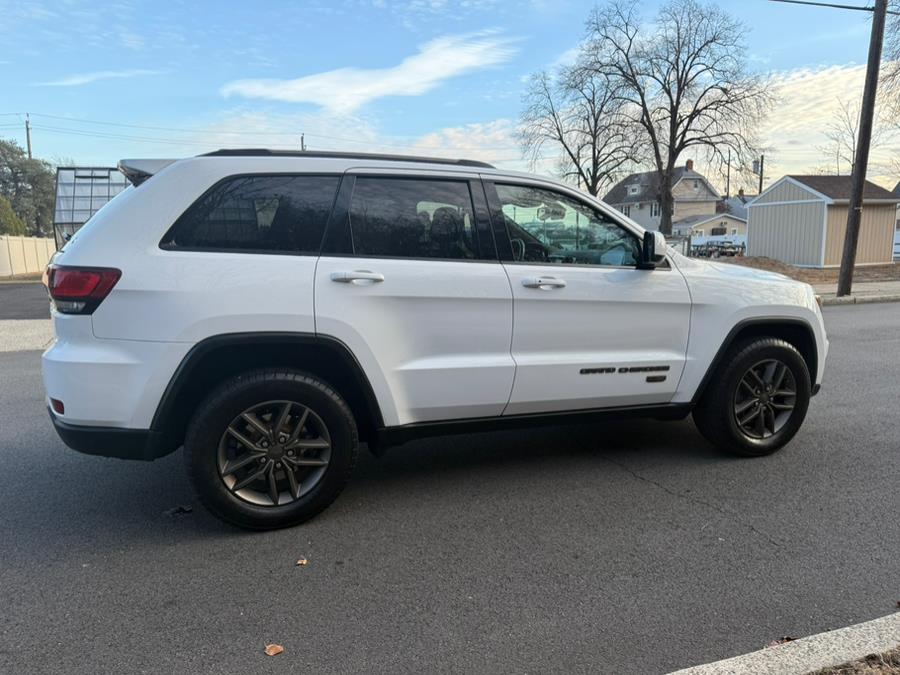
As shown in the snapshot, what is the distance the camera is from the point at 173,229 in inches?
127

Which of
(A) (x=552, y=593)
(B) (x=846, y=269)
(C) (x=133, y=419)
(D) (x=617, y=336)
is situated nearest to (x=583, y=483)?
(D) (x=617, y=336)

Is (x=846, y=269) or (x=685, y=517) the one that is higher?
(x=846, y=269)

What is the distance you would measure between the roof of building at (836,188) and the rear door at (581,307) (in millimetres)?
26785

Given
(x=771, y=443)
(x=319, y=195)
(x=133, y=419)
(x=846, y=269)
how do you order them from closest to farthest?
1. (x=133, y=419)
2. (x=319, y=195)
3. (x=771, y=443)
4. (x=846, y=269)

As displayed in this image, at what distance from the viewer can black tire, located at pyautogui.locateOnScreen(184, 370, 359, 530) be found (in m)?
3.23

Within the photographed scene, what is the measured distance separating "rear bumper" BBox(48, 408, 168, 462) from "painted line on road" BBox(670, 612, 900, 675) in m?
2.60

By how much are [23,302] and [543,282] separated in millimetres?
17395

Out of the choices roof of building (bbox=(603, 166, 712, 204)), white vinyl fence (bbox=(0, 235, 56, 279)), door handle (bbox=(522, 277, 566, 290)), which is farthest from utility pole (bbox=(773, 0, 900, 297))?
roof of building (bbox=(603, 166, 712, 204))

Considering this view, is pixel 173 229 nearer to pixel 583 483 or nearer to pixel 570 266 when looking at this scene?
pixel 570 266

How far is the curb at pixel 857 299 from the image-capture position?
1589cm

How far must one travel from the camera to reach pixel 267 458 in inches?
133

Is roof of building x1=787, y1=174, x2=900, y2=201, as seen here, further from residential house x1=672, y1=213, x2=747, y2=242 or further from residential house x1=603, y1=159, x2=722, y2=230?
residential house x1=603, y1=159, x2=722, y2=230

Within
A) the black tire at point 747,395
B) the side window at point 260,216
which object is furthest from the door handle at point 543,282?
the black tire at point 747,395

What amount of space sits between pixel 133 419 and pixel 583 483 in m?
2.66
